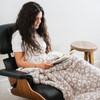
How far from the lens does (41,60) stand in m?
1.40

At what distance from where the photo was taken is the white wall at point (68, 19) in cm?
186

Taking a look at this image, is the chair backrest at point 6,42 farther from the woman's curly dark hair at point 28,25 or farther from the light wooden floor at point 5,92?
the light wooden floor at point 5,92

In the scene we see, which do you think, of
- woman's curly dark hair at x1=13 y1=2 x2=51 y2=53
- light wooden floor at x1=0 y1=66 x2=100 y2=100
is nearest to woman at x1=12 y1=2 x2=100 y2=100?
woman's curly dark hair at x1=13 y1=2 x2=51 y2=53

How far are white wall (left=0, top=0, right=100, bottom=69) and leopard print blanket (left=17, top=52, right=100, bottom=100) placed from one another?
28.3 inches

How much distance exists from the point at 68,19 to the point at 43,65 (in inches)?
37.4

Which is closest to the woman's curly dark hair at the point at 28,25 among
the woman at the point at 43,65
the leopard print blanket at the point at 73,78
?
the woman at the point at 43,65

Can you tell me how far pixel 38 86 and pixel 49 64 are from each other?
8.8 inches

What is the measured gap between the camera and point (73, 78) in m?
1.20

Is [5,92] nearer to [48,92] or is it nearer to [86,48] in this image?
[48,92]

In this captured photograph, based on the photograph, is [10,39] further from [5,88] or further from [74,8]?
[74,8]

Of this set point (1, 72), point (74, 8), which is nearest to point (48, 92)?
point (1, 72)

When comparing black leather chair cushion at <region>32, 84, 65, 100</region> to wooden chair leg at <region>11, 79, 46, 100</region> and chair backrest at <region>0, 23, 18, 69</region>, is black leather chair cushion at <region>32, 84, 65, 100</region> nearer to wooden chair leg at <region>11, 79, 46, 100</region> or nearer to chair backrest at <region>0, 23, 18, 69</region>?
wooden chair leg at <region>11, 79, 46, 100</region>

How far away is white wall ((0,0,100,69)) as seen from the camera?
73.3 inches

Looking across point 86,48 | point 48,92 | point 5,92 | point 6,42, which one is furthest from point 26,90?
point 86,48
